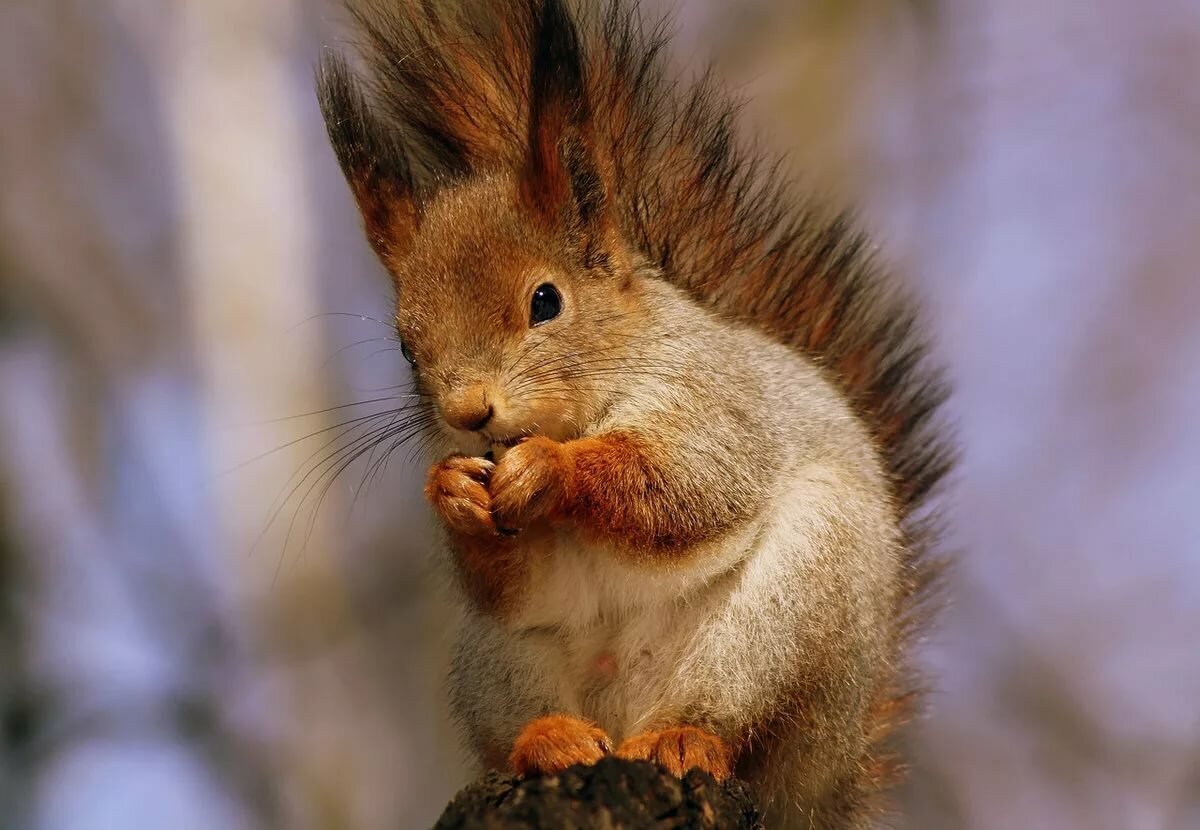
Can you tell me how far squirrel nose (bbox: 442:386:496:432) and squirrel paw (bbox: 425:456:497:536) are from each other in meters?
0.07

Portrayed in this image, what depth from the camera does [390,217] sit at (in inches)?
84.4

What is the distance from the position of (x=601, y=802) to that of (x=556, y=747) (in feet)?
0.83

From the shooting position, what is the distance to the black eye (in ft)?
6.26

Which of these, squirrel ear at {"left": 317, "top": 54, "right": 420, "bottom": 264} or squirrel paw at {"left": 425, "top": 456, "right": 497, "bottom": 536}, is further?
squirrel ear at {"left": 317, "top": 54, "right": 420, "bottom": 264}

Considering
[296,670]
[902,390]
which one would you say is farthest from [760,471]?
[296,670]

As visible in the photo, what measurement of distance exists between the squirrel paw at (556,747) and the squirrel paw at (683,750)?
48mm

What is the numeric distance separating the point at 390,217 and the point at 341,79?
26 cm

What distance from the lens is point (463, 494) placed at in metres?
1.75

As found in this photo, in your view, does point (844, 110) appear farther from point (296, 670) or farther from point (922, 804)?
point (296, 670)

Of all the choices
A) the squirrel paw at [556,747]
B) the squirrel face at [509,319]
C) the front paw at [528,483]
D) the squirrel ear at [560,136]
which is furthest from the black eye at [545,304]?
the squirrel paw at [556,747]

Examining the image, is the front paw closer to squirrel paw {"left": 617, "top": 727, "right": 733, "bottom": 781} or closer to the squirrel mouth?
the squirrel mouth

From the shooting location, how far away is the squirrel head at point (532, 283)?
1824 millimetres

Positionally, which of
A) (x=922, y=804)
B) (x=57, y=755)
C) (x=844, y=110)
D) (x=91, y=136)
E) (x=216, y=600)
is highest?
(x=91, y=136)

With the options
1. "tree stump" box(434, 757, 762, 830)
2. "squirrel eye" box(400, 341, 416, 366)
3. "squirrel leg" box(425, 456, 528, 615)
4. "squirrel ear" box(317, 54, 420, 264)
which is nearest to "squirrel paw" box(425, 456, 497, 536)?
"squirrel leg" box(425, 456, 528, 615)
